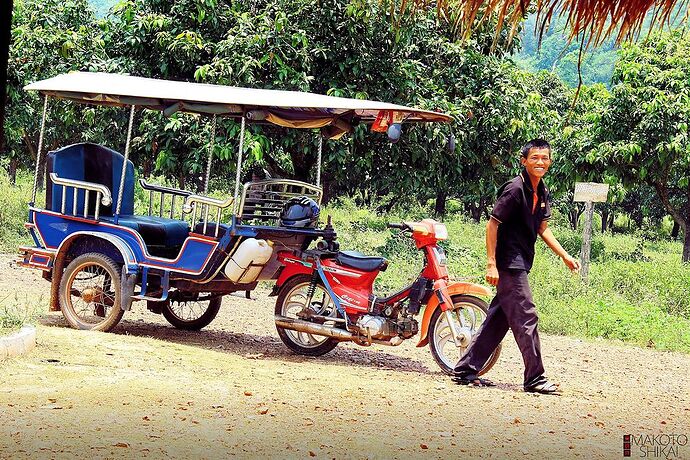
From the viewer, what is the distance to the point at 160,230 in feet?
32.3

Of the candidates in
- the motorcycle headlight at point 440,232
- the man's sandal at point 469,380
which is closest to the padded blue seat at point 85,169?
the motorcycle headlight at point 440,232

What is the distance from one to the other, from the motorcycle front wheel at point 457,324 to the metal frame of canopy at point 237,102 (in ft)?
5.69

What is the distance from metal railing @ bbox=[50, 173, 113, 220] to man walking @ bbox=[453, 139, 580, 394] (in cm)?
379

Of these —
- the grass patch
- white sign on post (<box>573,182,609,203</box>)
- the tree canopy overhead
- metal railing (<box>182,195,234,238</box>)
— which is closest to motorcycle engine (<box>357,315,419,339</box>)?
metal railing (<box>182,195,234,238</box>)

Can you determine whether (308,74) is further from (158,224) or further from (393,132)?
(393,132)

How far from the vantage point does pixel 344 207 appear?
44.6 meters

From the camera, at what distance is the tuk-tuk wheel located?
9320 millimetres

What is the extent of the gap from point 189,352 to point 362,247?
33.8 feet

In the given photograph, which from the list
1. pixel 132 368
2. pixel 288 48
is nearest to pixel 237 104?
pixel 132 368

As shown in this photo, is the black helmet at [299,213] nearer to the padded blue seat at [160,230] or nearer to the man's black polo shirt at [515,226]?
the padded blue seat at [160,230]

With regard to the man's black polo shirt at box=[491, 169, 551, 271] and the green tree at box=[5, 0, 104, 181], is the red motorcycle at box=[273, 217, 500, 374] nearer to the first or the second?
the man's black polo shirt at box=[491, 169, 551, 271]

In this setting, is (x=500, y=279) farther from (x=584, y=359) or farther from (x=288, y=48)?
(x=288, y=48)

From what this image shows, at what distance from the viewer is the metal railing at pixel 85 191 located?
948 centimetres

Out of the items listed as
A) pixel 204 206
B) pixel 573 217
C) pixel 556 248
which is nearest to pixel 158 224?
pixel 204 206
